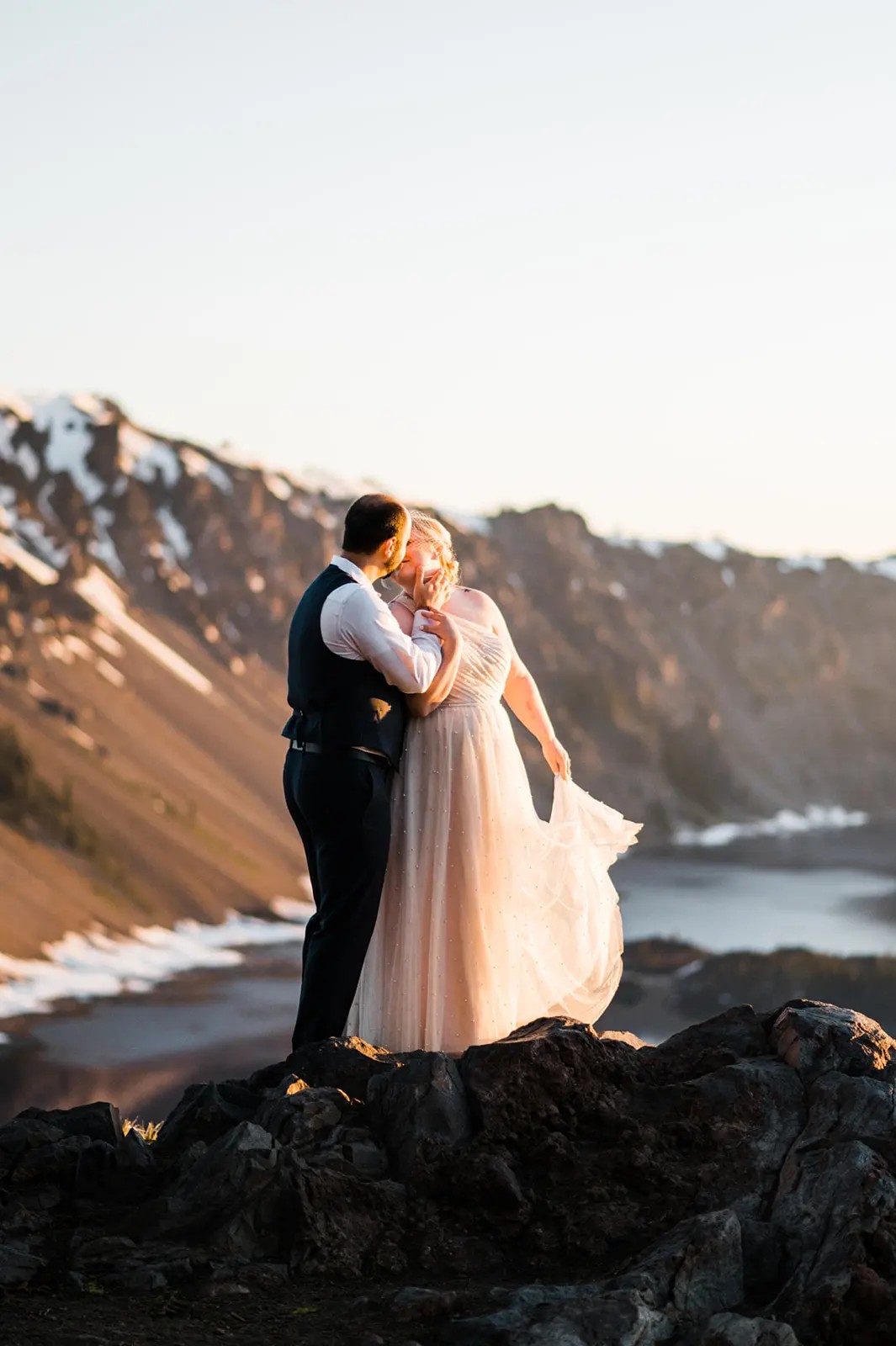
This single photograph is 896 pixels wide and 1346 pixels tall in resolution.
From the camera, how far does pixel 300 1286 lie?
4363mm

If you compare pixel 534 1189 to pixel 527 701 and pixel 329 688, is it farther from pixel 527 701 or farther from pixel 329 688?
pixel 527 701

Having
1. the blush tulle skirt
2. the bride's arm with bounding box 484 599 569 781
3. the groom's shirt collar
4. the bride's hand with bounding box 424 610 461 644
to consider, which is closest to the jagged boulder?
the blush tulle skirt

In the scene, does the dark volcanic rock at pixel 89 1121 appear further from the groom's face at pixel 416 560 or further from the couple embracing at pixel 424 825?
the groom's face at pixel 416 560

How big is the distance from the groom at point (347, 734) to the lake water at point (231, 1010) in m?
32.3

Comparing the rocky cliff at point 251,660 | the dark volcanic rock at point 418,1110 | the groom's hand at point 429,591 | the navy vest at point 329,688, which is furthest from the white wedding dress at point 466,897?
the rocky cliff at point 251,660

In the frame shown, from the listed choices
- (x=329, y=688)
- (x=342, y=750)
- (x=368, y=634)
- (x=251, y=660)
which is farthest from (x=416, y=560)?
(x=251, y=660)

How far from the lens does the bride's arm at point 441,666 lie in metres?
6.01

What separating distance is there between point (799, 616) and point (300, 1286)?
131 metres

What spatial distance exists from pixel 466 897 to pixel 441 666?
91 centimetres

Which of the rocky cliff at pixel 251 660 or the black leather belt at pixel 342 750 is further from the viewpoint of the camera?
the rocky cliff at pixel 251 660

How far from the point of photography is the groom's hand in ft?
20.3

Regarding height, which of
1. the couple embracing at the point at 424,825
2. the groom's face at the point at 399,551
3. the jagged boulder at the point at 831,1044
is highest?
the groom's face at the point at 399,551

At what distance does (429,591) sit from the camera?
620 centimetres

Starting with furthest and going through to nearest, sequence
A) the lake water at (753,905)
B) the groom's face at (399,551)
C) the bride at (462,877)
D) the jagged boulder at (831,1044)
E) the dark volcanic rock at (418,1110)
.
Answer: the lake water at (753,905) < the bride at (462,877) < the groom's face at (399,551) < the jagged boulder at (831,1044) < the dark volcanic rock at (418,1110)
